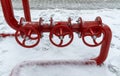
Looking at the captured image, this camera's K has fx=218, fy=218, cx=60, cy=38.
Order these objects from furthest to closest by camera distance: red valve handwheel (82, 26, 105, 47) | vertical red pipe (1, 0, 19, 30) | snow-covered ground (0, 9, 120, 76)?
1. snow-covered ground (0, 9, 120, 76)
2. vertical red pipe (1, 0, 19, 30)
3. red valve handwheel (82, 26, 105, 47)

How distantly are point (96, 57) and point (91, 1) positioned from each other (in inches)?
54.0

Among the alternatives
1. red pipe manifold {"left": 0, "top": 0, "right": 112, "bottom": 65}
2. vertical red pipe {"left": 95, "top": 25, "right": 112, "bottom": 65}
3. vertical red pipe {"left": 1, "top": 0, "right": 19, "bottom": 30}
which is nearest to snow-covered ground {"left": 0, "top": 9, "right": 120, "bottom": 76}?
vertical red pipe {"left": 95, "top": 25, "right": 112, "bottom": 65}

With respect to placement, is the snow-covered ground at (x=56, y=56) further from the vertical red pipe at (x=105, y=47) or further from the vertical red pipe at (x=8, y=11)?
the vertical red pipe at (x=8, y=11)

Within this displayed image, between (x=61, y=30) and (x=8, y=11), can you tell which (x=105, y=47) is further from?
(x=8, y=11)

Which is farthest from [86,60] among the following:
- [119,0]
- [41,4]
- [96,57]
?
[119,0]

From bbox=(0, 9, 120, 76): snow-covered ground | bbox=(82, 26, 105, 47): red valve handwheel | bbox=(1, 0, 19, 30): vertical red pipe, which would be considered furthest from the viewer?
bbox=(0, 9, 120, 76): snow-covered ground

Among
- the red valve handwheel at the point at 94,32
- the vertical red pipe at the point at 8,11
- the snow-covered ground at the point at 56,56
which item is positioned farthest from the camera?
the snow-covered ground at the point at 56,56

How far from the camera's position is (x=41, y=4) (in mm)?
2949

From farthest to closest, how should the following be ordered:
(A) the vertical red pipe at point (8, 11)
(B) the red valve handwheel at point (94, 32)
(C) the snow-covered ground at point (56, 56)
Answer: (C) the snow-covered ground at point (56, 56) → (A) the vertical red pipe at point (8, 11) → (B) the red valve handwheel at point (94, 32)

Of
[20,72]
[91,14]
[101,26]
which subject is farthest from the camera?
[91,14]

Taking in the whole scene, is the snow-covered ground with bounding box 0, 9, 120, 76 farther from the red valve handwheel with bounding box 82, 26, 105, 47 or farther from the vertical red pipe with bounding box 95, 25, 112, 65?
the red valve handwheel with bounding box 82, 26, 105, 47

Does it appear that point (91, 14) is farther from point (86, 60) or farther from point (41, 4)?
point (86, 60)

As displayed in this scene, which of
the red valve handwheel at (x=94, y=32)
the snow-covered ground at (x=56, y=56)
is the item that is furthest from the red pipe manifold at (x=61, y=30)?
the snow-covered ground at (x=56, y=56)

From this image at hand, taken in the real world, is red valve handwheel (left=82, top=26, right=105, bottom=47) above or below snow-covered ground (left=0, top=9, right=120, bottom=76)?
above
